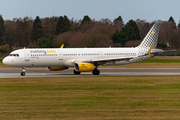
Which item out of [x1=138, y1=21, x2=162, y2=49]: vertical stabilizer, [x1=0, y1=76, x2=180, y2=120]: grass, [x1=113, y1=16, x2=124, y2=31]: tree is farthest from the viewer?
[x1=113, y1=16, x2=124, y2=31]: tree

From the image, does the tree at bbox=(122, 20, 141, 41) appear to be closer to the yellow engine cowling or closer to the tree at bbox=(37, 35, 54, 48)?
the tree at bbox=(37, 35, 54, 48)

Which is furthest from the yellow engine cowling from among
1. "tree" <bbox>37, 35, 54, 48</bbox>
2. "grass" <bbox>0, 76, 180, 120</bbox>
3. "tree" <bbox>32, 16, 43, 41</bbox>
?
"tree" <bbox>32, 16, 43, 41</bbox>

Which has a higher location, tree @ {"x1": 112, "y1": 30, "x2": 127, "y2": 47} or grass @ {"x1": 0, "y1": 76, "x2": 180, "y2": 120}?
tree @ {"x1": 112, "y1": 30, "x2": 127, "y2": 47}

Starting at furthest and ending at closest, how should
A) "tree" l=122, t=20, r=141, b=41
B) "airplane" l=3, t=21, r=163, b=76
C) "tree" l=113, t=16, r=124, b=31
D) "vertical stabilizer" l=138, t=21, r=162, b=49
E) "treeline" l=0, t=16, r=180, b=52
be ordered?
"tree" l=113, t=16, r=124, b=31 → "tree" l=122, t=20, r=141, b=41 → "treeline" l=0, t=16, r=180, b=52 → "vertical stabilizer" l=138, t=21, r=162, b=49 → "airplane" l=3, t=21, r=163, b=76

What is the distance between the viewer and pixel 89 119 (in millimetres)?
12930

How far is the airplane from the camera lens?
3559cm

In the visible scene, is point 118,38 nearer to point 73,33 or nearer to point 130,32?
point 130,32

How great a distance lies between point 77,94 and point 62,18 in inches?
4439

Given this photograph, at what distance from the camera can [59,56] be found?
37219 millimetres

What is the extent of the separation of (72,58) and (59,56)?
1676 mm

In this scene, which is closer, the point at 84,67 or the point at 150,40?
the point at 84,67

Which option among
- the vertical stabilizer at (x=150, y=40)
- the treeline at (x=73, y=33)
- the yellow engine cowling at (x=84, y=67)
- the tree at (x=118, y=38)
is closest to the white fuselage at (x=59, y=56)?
the yellow engine cowling at (x=84, y=67)

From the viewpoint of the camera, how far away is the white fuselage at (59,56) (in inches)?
1404

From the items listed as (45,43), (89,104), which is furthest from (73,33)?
(89,104)
